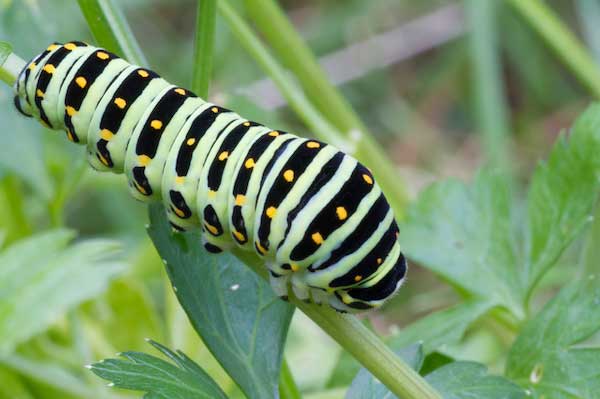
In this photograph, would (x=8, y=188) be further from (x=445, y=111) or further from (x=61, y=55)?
(x=445, y=111)

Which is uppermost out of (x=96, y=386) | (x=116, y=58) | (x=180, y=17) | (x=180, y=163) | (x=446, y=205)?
(x=180, y=17)

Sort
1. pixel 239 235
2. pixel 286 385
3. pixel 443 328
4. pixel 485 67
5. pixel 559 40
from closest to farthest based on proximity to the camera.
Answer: pixel 239 235
pixel 286 385
pixel 443 328
pixel 559 40
pixel 485 67

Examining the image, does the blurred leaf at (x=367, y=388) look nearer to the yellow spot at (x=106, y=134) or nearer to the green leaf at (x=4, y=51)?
the yellow spot at (x=106, y=134)

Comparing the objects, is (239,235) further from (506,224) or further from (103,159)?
(506,224)

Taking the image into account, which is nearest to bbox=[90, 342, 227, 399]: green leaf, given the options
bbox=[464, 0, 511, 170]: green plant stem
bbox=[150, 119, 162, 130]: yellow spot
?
bbox=[150, 119, 162, 130]: yellow spot

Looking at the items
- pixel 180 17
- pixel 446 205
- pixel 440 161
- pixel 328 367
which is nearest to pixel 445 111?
pixel 440 161

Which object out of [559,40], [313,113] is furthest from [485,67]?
[313,113]
